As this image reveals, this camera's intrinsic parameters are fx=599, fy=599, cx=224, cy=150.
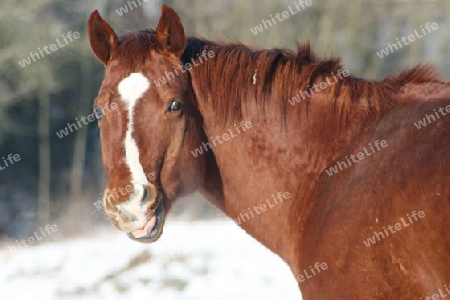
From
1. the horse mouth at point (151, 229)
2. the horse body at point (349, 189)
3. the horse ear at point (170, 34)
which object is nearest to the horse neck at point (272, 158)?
the horse body at point (349, 189)

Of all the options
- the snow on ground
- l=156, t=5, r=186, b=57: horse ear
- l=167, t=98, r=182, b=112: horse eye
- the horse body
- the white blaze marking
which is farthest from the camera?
the snow on ground

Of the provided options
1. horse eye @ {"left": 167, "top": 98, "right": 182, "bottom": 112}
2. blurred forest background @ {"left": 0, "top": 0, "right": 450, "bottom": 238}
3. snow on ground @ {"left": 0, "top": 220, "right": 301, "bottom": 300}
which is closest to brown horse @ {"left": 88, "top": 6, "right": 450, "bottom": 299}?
horse eye @ {"left": 167, "top": 98, "right": 182, "bottom": 112}

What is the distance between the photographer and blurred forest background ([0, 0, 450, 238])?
50.2ft

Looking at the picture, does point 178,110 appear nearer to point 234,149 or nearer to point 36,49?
point 234,149

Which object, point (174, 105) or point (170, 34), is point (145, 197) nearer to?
point (174, 105)

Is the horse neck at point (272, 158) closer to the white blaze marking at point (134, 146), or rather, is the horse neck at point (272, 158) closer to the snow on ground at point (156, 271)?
the white blaze marking at point (134, 146)

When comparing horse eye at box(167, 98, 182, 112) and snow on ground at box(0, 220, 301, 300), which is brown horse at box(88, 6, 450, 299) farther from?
snow on ground at box(0, 220, 301, 300)

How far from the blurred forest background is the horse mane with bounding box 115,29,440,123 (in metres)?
10.1

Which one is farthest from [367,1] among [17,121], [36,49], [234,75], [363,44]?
[234,75]

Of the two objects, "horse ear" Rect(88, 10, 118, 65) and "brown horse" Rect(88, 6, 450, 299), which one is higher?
"horse ear" Rect(88, 10, 118, 65)

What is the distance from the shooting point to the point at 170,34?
3531 millimetres

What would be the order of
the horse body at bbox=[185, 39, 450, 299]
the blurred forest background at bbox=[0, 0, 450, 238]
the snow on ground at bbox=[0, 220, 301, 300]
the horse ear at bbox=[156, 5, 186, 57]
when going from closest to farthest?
the horse body at bbox=[185, 39, 450, 299] → the horse ear at bbox=[156, 5, 186, 57] → the snow on ground at bbox=[0, 220, 301, 300] → the blurred forest background at bbox=[0, 0, 450, 238]

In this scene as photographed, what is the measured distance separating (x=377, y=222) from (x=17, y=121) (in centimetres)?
1640

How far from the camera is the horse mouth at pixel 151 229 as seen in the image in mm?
3264
